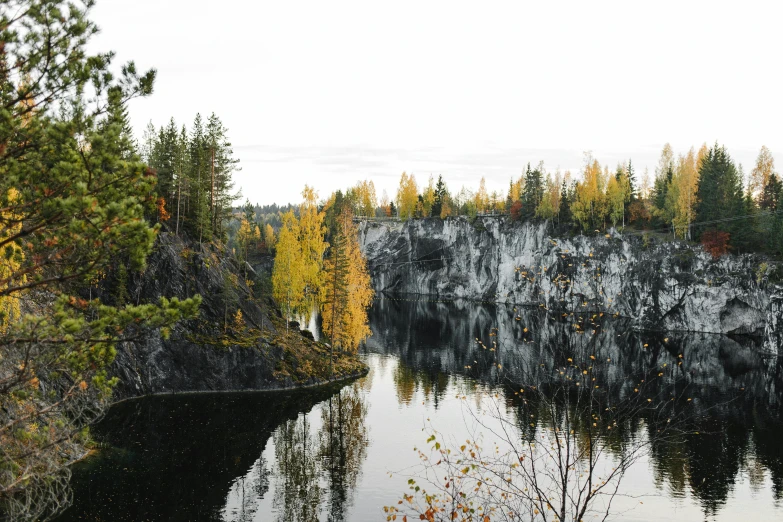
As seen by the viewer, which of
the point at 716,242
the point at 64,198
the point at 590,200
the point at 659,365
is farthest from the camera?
the point at 590,200

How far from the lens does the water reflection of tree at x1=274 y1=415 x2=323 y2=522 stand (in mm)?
27344

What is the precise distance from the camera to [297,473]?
105 ft

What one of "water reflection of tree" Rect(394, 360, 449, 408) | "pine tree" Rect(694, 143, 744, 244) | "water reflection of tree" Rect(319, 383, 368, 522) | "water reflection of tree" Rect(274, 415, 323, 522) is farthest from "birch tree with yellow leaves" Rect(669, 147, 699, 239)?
"water reflection of tree" Rect(274, 415, 323, 522)

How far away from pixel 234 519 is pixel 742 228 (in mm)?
82605

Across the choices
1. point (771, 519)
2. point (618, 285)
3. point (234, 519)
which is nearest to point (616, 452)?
point (771, 519)

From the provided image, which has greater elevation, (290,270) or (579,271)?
(579,271)

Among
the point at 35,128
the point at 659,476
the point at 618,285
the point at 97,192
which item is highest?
the point at 35,128

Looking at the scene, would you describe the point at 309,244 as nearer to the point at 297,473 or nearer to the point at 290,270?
the point at 290,270

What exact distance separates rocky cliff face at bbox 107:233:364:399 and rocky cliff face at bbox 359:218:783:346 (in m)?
23.3

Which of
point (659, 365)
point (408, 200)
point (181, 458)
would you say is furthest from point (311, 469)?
point (408, 200)

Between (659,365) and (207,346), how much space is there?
1776 inches

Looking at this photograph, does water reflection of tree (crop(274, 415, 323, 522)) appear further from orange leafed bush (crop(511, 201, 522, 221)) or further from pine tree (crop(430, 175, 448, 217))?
pine tree (crop(430, 175, 448, 217))

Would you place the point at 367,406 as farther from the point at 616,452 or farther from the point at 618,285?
the point at 618,285

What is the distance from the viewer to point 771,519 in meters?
27.9
